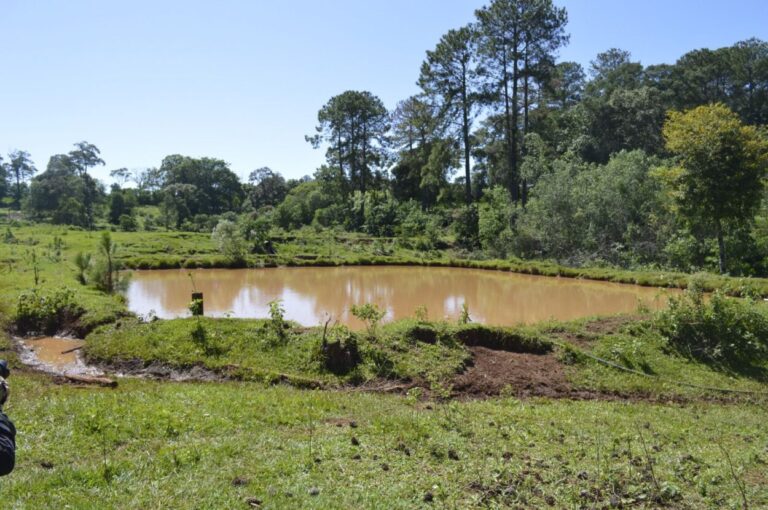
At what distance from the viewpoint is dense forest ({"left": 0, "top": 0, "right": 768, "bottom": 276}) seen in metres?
23.8

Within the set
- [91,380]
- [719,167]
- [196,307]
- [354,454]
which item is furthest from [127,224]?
[354,454]

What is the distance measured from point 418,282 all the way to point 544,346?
15981 millimetres

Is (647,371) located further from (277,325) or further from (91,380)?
(91,380)

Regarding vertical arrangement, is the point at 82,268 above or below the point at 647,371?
→ above

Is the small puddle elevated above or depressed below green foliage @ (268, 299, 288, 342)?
below

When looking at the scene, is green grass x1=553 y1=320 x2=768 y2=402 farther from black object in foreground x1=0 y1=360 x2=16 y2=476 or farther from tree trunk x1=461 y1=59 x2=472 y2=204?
tree trunk x1=461 y1=59 x2=472 y2=204

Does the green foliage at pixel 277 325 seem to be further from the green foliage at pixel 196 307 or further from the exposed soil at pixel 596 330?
the exposed soil at pixel 596 330

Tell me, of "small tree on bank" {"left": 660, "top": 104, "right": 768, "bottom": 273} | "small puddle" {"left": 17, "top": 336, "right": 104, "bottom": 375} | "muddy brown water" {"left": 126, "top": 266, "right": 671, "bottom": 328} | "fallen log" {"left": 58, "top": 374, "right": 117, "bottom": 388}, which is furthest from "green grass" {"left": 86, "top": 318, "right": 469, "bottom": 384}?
"small tree on bank" {"left": 660, "top": 104, "right": 768, "bottom": 273}

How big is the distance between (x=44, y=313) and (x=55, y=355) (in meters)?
2.56

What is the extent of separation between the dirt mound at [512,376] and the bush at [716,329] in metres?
3.25

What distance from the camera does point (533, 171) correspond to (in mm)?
36656

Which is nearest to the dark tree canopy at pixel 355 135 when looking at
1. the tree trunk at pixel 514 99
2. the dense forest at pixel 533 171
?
the dense forest at pixel 533 171

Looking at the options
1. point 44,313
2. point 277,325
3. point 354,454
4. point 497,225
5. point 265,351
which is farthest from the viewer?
point 497,225

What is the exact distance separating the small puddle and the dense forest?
831 inches
